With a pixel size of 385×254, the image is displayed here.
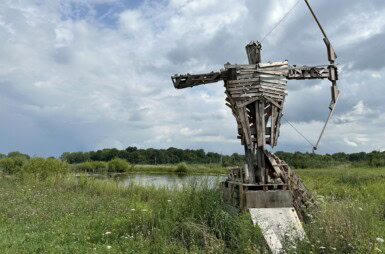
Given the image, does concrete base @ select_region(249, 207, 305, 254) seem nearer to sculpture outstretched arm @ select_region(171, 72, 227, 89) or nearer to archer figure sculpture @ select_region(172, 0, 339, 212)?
archer figure sculpture @ select_region(172, 0, 339, 212)

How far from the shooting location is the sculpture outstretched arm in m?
8.91

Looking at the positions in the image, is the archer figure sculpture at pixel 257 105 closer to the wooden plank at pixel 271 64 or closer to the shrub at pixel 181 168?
the wooden plank at pixel 271 64

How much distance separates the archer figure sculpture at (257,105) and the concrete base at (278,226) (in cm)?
62

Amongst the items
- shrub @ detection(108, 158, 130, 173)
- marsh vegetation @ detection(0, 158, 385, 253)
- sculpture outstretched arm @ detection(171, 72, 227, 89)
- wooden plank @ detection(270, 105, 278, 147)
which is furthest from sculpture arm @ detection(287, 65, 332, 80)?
shrub @ detection(108, 158, 130, 173)

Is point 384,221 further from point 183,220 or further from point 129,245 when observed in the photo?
point 129,245

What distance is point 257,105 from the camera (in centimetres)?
894

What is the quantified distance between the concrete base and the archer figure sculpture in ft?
2.04

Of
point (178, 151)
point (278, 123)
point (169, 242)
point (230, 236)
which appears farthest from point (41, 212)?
point (178, 151)

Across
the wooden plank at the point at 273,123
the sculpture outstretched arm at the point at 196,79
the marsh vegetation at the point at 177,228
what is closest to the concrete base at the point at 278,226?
the marsh vegetation at the point at 177,228

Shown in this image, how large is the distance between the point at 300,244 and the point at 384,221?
5536 millimetres

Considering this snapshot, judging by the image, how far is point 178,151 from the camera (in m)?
81.2

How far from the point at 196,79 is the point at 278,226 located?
3986mm

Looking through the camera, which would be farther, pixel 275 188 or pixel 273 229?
pixel 275 188

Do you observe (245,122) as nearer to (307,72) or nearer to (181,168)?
(307,72)
